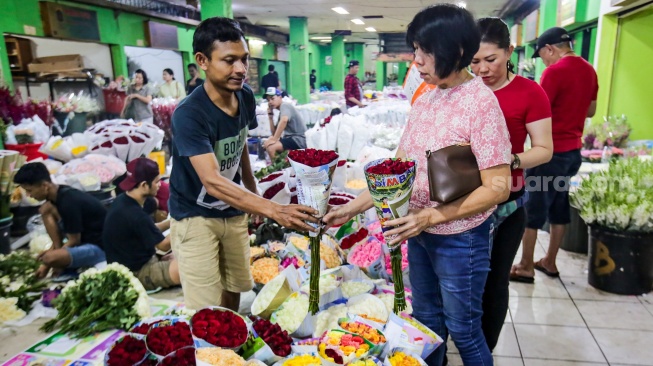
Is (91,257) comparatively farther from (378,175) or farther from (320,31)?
(320,31)

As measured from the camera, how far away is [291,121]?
21.6ft

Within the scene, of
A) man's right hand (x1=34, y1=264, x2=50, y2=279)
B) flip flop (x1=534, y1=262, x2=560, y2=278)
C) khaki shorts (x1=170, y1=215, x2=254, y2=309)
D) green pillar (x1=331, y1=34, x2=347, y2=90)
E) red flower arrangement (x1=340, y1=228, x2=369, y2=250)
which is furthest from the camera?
green pillar (x1=331, y1=34, x2=347, y2=90)

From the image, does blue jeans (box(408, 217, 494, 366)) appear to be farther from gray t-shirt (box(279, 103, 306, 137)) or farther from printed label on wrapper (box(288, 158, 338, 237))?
gray t-shirt (box(279, 103, 306, 137))

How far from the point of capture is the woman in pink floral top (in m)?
1.51

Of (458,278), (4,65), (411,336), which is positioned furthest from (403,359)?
(4,65)

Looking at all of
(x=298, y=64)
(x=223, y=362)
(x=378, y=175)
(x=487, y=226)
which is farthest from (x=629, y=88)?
(x=298, y=64)

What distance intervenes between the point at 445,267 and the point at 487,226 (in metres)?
0.22

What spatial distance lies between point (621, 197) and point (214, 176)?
111 inches

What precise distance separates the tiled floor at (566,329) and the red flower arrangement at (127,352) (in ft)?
4.67

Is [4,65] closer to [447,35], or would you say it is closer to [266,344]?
[266,344]

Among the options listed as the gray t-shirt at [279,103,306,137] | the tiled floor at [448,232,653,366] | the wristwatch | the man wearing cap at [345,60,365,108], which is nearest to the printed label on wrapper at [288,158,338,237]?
the wristwatch

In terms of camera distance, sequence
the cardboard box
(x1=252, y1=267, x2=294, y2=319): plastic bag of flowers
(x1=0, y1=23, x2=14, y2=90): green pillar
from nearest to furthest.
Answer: (x1=252, y1=267, x2=294, y2=319): plastic bag of flowers → (x1=0, y1=23, x2=14, y2=90): green pillar → the cardboard box

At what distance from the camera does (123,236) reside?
3355 millimetres

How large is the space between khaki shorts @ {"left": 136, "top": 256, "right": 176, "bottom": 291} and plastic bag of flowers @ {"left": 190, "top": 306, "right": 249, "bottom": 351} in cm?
173
